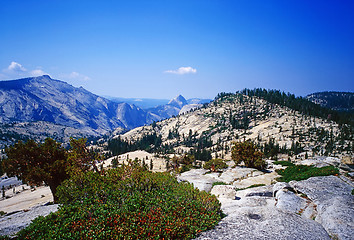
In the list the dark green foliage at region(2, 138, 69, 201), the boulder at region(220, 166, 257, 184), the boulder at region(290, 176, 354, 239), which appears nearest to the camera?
the boulder at region(290, 176, 354, 239)

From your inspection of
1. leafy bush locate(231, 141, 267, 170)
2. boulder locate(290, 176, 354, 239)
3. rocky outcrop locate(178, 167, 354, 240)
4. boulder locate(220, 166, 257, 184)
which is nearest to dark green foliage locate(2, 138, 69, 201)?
rocky outcrop locate(178, 167, 354, 240)

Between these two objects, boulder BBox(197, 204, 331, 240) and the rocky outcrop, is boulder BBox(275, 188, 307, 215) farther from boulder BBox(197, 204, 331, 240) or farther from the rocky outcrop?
boulder BBox(197, 204, 331, 240)

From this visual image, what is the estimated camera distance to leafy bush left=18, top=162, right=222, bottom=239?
339 inches

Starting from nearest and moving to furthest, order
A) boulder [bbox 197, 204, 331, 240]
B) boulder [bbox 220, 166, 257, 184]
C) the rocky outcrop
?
boulder [bbox 197, 204, 331, 240]
the rocky outcrop
boulder [bbox 220, 166, 257, 184]

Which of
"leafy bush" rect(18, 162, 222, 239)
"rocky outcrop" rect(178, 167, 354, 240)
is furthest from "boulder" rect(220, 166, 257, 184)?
"leafy bush" rect(18, 162, 222, 239)

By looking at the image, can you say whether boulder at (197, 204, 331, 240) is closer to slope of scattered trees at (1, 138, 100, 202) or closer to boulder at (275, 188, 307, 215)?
boulder at (275, 188, 307, 215)

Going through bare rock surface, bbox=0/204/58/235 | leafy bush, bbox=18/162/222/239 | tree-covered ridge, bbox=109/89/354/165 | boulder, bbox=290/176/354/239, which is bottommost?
tree-covered ridge, bbox=109/89/354/165

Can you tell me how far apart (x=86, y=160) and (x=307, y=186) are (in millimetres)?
20950

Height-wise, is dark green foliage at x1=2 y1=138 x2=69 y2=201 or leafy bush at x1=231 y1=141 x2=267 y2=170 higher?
dark green foliage at x1=2 y1=138 x2=69 y2=201

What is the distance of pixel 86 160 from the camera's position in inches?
731

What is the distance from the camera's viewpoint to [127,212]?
31.8 feet

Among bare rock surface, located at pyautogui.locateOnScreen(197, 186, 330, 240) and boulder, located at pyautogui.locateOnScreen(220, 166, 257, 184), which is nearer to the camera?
bare rock surface, located at pyautogui.locateOnScreen(197, 186, 330, 240)

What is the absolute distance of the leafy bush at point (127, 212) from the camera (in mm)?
8602

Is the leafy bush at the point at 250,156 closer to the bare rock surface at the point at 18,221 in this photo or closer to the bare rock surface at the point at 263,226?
the bare rock surface at the point at 263,226
